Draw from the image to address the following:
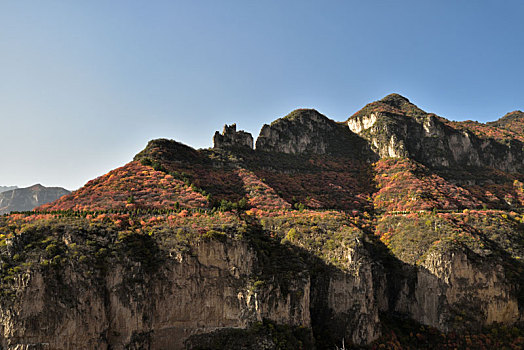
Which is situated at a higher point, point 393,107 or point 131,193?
point 393,107

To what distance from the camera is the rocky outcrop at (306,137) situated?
4021 inches

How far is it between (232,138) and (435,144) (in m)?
71.2

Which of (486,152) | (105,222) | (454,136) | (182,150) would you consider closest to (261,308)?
(105,222)

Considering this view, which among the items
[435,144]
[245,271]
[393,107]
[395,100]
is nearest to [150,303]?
[245,271]

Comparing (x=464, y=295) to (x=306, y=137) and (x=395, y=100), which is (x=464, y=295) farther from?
(x=395, y=100)

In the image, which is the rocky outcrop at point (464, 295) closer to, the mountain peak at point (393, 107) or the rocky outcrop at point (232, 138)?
the rocky outcrop at point (232, 138)

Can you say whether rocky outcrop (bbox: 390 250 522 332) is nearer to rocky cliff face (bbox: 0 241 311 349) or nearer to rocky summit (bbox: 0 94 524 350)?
rocky summit (bbox: 0 94 524 350)

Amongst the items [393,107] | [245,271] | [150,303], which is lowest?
[150,303]

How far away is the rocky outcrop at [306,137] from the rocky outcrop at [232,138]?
16.7 ft

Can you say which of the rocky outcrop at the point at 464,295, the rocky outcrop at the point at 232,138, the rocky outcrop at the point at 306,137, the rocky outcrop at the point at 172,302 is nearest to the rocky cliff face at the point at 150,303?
the rocky outcrop at the point at 172,302

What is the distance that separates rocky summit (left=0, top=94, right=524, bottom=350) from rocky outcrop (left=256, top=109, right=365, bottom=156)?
3560 cm

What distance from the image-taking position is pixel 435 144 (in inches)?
3942

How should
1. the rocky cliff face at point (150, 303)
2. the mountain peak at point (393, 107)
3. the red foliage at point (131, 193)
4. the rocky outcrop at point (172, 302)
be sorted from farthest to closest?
the mountain peak at point (393, 107), the red foliage at point (131, 193), the rocky outcrop at point (172, 302), the rocky cliff face at point (150, 303)

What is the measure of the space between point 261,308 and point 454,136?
331 feet
